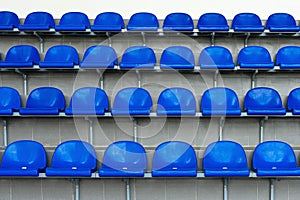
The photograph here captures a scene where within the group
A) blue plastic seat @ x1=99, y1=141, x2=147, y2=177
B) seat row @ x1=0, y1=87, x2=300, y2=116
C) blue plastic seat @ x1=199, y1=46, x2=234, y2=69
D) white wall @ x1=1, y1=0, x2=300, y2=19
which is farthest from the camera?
white wall @ x1=1, y1=0, x2=300, y2=19

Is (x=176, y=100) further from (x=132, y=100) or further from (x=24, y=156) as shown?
(x=24, y=156)

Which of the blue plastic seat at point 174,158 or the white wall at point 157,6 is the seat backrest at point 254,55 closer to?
the white wall at point 157,6

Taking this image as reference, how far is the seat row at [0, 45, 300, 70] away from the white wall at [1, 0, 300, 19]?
1.66ft

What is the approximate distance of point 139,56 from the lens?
2166 millimetres

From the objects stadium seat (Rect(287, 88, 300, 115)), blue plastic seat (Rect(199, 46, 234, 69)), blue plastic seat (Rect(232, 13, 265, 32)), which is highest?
blue plastic seat (Rect(232, 13, 265, 32))

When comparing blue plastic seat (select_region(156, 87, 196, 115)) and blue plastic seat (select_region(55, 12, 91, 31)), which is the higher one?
blue plastic seat (select_region(55, 12, 91, 31))

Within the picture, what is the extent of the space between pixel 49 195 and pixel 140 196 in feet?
1.31

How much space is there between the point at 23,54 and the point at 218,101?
3.59 feet

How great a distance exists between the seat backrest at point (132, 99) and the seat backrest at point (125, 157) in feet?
0.92

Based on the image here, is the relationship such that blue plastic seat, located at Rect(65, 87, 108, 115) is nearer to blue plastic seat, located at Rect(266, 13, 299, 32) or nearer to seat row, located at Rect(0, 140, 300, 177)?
seat row, located at Rect(0, 140, 300, 177)

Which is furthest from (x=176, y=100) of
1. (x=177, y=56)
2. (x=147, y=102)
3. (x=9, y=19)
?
(x=9, y=19)

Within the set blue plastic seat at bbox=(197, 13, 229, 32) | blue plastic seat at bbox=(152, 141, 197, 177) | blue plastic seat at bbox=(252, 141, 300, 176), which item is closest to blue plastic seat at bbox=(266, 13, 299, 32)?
blue plastic seat at bbox=(197, 13, 229, 32)

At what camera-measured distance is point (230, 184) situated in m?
1.72

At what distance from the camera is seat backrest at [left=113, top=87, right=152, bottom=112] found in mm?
1938
